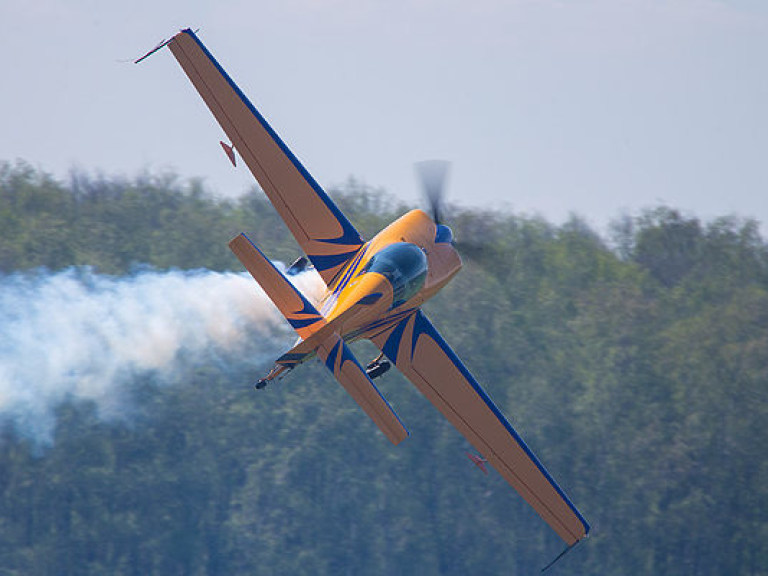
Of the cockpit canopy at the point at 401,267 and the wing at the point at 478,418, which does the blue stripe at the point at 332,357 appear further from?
the wing at the point at 478,418

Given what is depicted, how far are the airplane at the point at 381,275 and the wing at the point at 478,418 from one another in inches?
0.8

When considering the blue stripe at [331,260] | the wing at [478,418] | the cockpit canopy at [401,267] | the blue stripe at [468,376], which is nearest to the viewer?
the cockpit canopy at [401,267]

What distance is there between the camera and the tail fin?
20656mm

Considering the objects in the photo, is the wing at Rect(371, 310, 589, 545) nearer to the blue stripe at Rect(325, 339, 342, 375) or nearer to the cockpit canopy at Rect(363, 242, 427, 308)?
the cockpit canopy at Rect(363, 242, 427, 308)

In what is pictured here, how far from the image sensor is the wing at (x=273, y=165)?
24.6 m

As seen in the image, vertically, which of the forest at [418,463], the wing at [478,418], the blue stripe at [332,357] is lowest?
the forest at [418,463]

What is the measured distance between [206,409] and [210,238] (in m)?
8.15

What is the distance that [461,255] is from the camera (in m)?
25.4

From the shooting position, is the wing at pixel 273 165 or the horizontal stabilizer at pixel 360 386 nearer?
the horizontal stabilizer at pixel 360 386

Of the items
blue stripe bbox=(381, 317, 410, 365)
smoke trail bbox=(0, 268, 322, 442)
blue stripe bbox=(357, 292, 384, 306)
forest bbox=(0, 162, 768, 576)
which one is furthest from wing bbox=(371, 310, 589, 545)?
forest bbox=(0, 162, 768, 576)

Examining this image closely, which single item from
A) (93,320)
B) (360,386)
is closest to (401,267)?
(360,386)

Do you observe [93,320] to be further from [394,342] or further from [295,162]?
[394,342]

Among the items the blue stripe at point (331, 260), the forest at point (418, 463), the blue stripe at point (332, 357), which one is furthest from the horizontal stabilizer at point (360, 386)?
the forest at point (418, 463)

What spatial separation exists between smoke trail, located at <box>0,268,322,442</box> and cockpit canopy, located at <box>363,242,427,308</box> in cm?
481
